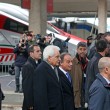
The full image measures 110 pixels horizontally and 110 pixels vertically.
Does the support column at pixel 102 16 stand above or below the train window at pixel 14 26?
above

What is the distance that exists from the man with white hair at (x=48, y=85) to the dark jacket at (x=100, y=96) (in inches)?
62.7

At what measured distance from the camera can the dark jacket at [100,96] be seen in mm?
5492


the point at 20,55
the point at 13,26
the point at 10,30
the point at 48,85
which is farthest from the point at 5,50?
the point at 48,85

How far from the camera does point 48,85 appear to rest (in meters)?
7.17

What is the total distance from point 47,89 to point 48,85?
0.07 metres

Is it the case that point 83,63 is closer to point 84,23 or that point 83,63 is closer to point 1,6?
point 1,6

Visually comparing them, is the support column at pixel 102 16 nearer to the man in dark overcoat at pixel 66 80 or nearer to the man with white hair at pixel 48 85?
the man in dark overcoat at pixel 66 80

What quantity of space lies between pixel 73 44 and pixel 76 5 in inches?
541

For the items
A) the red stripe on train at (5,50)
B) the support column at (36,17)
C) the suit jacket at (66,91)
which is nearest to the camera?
the suit jacket at (66,91)

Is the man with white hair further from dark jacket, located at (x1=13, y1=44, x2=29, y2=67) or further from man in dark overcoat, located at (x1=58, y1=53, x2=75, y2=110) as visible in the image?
dark jacket, located at (x1=13, y1=44, x2=29, y2=67)

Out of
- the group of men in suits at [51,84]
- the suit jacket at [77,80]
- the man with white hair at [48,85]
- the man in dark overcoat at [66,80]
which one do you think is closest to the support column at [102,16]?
the suit jacket at [77,80]

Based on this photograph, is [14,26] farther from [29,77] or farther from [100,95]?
[100,95]

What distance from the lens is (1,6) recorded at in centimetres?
2389

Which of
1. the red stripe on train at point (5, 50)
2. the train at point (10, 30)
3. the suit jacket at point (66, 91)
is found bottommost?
the suit jacket at point (66, 91)
